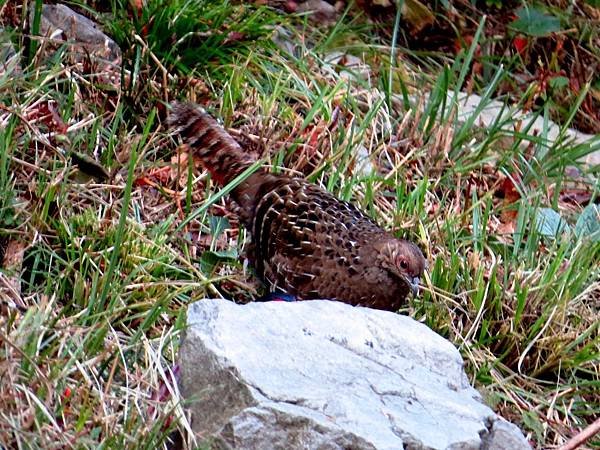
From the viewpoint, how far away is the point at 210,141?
550cm

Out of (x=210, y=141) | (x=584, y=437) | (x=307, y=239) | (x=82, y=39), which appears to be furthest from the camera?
(x=82, y=39)

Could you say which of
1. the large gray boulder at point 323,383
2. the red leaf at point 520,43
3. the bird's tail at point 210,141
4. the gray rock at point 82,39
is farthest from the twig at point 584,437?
the red leaf at point 520,43

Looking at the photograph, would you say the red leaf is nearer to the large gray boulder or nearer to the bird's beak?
the bird's beak

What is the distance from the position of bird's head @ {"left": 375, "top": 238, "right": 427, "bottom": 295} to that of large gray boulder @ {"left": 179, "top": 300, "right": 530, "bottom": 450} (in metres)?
0.61

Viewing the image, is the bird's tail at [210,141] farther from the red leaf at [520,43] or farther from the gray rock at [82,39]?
the red leaf at [520,43]

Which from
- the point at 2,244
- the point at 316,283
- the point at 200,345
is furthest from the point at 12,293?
the point at 316,283

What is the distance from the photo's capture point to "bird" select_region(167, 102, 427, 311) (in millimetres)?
5199

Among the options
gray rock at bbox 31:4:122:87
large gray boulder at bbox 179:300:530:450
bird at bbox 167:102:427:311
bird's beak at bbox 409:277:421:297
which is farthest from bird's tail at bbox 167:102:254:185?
large gray boulder at bbox 179:300:530:450

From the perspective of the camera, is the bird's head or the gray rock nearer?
the bird's head

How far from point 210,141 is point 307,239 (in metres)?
0.65

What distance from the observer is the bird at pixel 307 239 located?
5.20 meters

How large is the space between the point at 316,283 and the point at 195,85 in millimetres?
1565

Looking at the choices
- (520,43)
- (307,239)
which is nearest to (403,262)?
(307,239)

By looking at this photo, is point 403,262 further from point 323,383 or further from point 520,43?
point 520,43
